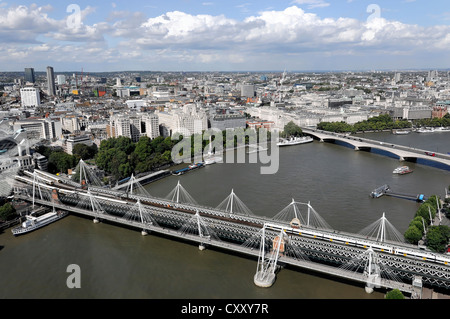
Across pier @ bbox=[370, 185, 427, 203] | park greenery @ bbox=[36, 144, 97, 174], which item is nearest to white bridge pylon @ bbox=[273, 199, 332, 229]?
pier @ bbox=[370, 185, 427, 203]

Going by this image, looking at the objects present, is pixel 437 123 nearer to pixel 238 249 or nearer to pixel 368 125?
pixel 368 125

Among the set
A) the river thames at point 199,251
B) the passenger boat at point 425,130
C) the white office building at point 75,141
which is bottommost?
the river thames at point 199,251

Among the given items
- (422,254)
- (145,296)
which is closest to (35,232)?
(145,296)

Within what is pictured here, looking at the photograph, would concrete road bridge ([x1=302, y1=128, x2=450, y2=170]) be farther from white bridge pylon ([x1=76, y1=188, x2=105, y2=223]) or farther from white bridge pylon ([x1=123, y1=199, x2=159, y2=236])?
white bridge pylon ([x1=76, y1=188, x2=105, y2=223])

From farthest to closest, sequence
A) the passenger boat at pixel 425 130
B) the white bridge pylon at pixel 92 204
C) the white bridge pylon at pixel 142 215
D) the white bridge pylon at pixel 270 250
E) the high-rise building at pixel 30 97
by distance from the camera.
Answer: the high-rise building at pixel 30 97 → the passenger boat at pixel 425 130 → the white bridge pylon at pixel 92 204 → the white bridge pylon at pixel 142 215 → the white bridge pylon at pixel 270 250

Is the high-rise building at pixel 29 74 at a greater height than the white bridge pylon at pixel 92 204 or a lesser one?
greater

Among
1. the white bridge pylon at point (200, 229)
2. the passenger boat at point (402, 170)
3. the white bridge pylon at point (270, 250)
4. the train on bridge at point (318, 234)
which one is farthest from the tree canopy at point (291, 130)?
the white bridge pylon at point (270, 250)

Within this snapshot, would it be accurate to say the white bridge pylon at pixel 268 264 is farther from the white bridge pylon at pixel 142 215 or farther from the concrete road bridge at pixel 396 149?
the concrete road bridge at pixel 396 149
